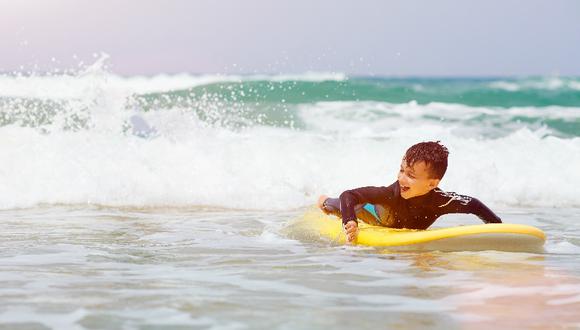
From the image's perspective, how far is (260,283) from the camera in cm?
461

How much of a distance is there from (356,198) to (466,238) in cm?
75

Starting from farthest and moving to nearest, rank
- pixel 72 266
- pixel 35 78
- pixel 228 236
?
pixel 35 78, pixel 228 236, pixel 72 266

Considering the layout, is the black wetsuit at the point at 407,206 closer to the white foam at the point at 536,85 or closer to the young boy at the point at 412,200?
the young boy at the point at 412,200

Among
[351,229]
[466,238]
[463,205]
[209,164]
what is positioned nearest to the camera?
[466,238]

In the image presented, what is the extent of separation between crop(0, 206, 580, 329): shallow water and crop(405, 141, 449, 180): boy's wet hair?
0.54m

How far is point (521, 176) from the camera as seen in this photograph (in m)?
11.5

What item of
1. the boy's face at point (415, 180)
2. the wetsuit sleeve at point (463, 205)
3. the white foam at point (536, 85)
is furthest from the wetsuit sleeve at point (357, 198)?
the white foam at point (536, 85)

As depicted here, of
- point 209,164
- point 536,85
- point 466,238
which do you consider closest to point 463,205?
point 466,238

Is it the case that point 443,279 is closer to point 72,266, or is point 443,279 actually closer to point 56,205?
point 72,266

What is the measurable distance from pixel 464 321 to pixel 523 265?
5.31 feet

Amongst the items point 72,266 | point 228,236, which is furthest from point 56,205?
point 72,266

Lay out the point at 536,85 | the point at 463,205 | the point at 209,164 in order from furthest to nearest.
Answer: the point at 536,85 → the point at 209,164 → the point at 463,205

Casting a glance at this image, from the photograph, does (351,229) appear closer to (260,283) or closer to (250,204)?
(260,283)

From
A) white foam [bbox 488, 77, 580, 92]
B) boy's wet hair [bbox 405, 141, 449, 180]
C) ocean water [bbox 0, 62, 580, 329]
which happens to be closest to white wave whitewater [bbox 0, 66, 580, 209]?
ocean water [bbox 0, 62, 580, 329]
